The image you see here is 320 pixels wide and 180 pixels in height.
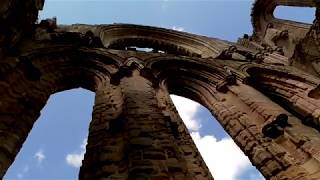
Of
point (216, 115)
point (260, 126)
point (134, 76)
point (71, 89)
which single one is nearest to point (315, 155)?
point (260, 126)

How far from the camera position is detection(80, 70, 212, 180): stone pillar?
495 cm

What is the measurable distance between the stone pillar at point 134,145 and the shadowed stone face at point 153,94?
2 cm

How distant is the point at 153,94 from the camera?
A: 8.13m

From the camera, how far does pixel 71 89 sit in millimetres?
9781

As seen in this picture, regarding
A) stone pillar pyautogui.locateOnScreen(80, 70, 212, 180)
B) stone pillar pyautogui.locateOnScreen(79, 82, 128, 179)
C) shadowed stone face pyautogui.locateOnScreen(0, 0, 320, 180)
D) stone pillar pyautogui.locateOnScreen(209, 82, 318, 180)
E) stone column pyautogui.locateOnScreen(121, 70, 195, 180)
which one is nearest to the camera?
stone column pyautogui.locateOnScreen(121, 70, 195, 180)

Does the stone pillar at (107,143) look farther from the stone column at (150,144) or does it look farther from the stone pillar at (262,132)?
the stone pillar at (262,132)

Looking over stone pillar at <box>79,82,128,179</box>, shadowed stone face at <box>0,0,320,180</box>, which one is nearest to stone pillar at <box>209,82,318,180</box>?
shadowed stone face at <box>0,0,320,180</box>

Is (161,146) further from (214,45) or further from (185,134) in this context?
(214,45)

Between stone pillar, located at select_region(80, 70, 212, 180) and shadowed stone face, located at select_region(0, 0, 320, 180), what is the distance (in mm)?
15

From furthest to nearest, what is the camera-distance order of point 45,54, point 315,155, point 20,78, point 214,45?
point 214,45
point 45,54
point 20,78
point 315,155

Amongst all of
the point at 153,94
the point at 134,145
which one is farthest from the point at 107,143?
the point at 153,94

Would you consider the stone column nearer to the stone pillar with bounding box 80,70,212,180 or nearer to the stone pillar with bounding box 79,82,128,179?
the stone pillar with bounding box 80,70,212,180

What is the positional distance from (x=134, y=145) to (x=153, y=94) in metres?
2.79

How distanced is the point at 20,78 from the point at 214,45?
8229 mm
